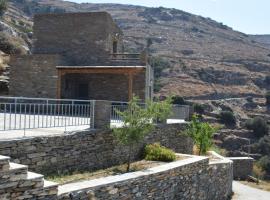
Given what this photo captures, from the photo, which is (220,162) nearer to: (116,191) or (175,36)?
(116,191)

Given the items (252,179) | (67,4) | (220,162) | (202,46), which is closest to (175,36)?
(202,46)

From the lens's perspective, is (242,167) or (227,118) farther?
(227,118)

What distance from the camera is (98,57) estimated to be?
25.2 m

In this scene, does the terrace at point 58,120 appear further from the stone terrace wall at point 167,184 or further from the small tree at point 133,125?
the stone terrace wall at point 167,184

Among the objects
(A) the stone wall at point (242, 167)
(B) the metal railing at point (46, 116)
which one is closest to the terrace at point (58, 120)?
(B) the metal railing at point (46, 116)

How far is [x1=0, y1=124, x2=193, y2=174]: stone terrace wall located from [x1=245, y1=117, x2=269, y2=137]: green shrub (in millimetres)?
39925

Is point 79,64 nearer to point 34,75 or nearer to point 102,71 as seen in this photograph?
point 34,75

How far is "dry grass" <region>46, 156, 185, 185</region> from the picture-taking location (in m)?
11.3

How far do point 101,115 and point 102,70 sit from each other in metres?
8.96

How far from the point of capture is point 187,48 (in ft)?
345

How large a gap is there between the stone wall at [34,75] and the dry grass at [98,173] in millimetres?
9666

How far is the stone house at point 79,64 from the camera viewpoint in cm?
2336

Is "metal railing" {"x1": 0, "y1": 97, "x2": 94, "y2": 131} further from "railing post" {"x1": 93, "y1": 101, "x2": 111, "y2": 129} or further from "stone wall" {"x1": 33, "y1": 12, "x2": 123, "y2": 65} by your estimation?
"stone wall" {"x1": 33, "y1": 12, "x2": 123, "y2": 65}

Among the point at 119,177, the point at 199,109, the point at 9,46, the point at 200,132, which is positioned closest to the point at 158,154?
the point at 119,177
